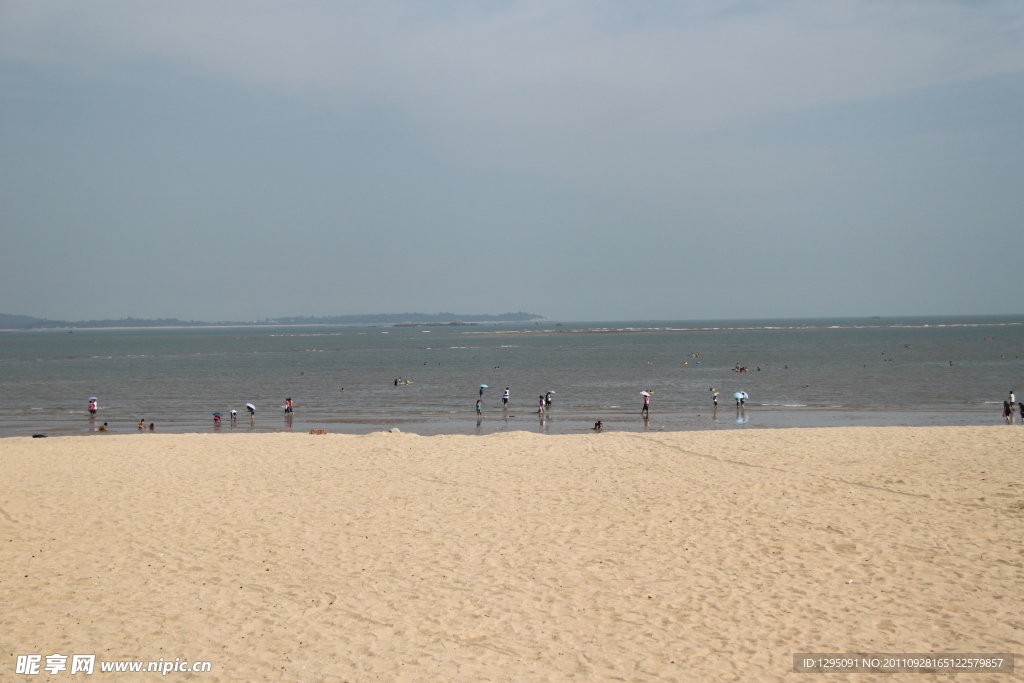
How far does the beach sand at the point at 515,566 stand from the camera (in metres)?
8.35

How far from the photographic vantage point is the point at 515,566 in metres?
10.8

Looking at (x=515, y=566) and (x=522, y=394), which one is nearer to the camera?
(x=515, y=566)

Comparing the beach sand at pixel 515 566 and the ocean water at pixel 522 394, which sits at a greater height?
Result: the beach sand at pixel 515 566

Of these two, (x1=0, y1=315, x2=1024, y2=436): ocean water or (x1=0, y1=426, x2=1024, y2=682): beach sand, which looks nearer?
(x1=0, y1=426, x2=1024, y2=682): beach sand

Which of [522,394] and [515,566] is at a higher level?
[515,566]

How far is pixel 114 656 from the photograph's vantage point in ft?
26.9

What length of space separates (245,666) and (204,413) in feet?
112

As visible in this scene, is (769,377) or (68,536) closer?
(68,536)

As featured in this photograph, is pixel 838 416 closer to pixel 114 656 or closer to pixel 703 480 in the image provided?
pixel 703 480

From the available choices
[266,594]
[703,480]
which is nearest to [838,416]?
[703,480]

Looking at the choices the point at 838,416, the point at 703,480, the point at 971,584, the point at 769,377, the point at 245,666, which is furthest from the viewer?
the point at 769,377

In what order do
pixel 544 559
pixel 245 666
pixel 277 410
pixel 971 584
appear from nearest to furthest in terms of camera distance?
1. pixel 245 666
2. pixel 971 584
3. pixel 544 559
4. pixel 277 410

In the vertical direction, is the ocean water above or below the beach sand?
below

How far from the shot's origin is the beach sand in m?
8.35
